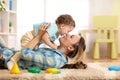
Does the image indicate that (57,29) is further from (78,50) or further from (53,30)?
(78,50)

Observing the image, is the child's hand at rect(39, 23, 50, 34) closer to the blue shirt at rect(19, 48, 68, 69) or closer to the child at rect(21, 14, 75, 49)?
the child at rect(21, 14, 75, 49)

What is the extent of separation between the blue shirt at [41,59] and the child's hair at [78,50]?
0.17 metres

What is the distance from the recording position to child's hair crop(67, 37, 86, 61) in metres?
1.80

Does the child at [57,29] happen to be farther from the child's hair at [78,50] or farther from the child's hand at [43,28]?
the child's hair at [78,50]

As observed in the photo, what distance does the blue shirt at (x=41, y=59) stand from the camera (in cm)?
158

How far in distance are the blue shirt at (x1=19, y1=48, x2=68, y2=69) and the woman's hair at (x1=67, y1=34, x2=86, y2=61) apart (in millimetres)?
169

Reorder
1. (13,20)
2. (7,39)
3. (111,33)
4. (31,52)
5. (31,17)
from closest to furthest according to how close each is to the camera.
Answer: (31,52) < (7,39) < (13,20) < (111,33) < (31,17)

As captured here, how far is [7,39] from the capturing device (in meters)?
3.74

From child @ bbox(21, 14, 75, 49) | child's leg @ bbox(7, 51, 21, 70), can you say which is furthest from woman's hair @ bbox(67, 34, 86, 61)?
child's leg @ bbox(7, 51, 21, 70)

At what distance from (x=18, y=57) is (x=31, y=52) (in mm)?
135

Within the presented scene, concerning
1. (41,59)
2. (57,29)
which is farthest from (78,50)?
(41,59)

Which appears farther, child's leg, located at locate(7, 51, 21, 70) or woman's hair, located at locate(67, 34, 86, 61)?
woman's hair, located at locate(67, 34, 86, 61)

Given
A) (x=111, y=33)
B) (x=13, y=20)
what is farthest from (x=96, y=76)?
(x=111, y=33)

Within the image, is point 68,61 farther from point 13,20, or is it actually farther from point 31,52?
point 13,20
